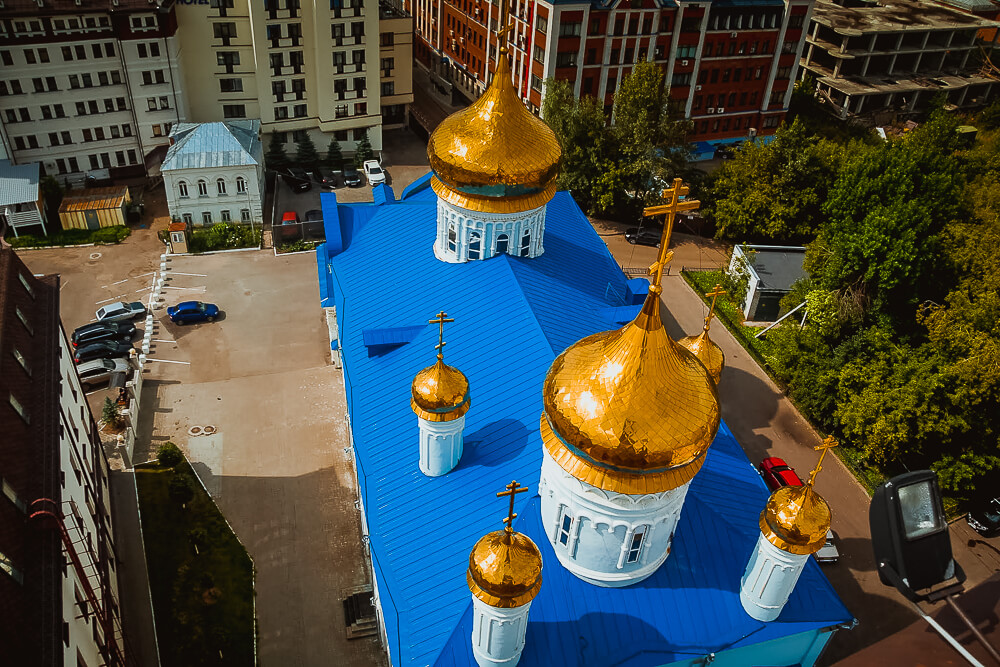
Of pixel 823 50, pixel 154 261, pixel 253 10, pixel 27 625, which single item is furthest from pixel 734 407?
pixel 823 50

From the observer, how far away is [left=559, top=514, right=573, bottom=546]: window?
1562 centimetres

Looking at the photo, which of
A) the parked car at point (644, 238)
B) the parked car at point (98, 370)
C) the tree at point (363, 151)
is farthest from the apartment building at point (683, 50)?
the parked car at point (98, 370)

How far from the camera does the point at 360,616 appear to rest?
70.6 ft

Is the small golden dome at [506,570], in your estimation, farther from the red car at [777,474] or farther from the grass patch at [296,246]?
the grass patch at [296,246]

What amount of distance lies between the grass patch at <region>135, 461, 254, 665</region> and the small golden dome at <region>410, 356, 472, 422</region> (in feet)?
30.5

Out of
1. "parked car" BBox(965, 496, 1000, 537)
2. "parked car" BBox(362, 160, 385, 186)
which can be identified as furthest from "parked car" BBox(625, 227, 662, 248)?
"parked car" BBox(965, 496, 1000, 537)

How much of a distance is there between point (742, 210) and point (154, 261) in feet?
99.3

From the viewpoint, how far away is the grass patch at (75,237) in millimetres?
37406

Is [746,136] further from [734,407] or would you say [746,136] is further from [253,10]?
[253,10]

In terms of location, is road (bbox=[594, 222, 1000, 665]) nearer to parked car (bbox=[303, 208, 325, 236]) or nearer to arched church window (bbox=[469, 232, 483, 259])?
arched church window (bbox=[469, 232, 483, 259])

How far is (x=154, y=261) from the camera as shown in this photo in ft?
122

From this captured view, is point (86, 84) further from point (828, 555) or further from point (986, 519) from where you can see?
point (986, 519)

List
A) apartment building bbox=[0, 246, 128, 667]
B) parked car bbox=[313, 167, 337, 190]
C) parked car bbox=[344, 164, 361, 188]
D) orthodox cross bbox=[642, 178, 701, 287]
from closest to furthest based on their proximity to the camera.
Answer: orthodox cross bbox=[642, 178, 701, 287], apartment building bbox=[0, 246, 128, 667], parked car bbox=[313, 167, 337, 190], parked car bbox=[344, 164, 361, 188]

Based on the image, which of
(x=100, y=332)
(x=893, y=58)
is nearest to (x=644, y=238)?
(x=100, y=332)
